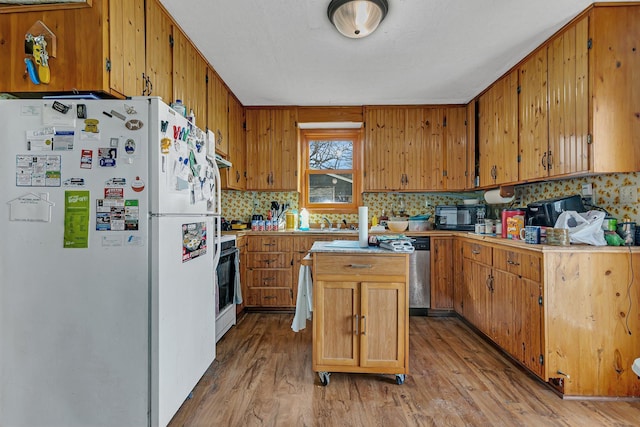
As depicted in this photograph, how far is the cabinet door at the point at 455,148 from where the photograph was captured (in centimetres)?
368

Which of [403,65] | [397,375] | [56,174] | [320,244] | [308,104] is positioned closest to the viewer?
[56,174]

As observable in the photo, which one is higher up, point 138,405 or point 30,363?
point 30,363

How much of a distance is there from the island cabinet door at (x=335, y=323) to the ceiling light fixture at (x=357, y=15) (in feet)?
5.50

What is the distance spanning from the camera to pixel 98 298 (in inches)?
56.8

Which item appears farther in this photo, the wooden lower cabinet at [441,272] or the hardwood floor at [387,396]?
the wooden lower cabinet at [441,272]

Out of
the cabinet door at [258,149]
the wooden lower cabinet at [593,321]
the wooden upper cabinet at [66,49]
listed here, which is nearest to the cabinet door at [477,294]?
the wooden lower cabinet at [593,321]

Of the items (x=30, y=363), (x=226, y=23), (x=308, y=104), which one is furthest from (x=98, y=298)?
(x=308, y=104)

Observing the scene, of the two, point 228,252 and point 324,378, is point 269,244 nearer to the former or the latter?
point 228,252

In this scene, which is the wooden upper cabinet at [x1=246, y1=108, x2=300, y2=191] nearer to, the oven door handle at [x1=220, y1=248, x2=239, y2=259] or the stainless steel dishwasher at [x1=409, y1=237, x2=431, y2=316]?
the oven door handle at [x1=220, y1=248, x2=239, y2=259]

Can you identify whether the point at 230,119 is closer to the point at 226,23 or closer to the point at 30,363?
the point at 226,23

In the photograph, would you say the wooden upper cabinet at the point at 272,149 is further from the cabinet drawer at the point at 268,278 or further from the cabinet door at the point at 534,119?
the cabinet door at the point at 534,119

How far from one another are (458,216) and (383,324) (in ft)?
6.86

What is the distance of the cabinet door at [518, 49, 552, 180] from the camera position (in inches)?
92.4

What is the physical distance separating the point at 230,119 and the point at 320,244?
6.22ft
